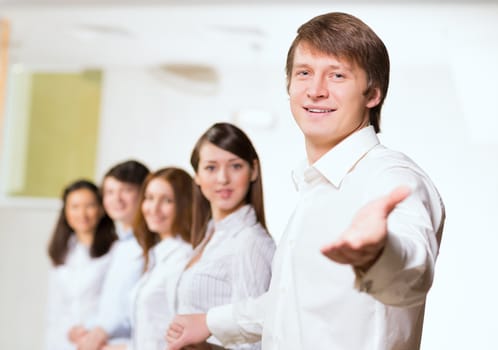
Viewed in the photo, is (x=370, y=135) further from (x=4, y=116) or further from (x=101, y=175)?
(x=4, y=116)

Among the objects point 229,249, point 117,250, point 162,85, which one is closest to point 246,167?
point 229,249

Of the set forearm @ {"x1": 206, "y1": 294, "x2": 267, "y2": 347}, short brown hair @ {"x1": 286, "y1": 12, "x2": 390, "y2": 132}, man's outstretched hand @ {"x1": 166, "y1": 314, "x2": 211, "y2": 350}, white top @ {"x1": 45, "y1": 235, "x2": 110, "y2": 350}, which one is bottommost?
white top @ {"x1": 45, "y1": 235, "x2": 110, "y2": 350}

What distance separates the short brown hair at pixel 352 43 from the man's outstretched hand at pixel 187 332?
41 cm

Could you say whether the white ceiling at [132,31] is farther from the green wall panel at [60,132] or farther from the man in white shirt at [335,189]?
the man in white shirt at [335,189]

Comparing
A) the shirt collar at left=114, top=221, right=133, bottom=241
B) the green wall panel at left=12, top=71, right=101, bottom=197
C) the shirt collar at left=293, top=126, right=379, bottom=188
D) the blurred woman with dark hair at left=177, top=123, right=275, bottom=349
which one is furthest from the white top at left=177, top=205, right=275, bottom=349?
the green wall panel at left=12, top=71, right=101, bottom=197

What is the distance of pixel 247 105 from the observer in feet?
4.60

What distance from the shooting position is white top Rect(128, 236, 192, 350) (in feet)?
3.92

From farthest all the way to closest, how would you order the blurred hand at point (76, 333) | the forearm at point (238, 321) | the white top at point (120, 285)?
the blurred hand at point (76, 333) → the white top at point (120, 285) → the forearm at point (238, 321)

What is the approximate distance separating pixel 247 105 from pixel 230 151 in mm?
327

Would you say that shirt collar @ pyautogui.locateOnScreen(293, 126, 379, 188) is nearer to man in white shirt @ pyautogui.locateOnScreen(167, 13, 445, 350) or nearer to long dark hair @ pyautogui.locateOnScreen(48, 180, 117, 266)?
man in white shirt @ pyautogui.locateOnScreen(167, 13, 445, 350)

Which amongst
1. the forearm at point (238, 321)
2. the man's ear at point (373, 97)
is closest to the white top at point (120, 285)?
the forearm at point (238, 321)

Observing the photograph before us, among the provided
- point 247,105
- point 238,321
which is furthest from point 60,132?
point 238,321

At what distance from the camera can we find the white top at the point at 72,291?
158 cm

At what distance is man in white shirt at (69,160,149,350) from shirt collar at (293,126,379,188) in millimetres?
662
